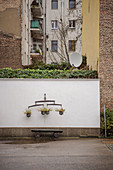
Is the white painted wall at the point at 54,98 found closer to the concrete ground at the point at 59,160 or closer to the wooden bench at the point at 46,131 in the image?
the wooden bench at the point at 46,131

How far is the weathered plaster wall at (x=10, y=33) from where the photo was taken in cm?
2761

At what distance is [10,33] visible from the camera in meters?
27.9

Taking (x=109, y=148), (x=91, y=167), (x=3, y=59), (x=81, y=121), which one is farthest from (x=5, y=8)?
(x=91, y=167)

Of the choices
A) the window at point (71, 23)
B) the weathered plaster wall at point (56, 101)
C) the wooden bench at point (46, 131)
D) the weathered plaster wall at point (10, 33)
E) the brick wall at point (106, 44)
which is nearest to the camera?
the wooden bench at point (46, 131)

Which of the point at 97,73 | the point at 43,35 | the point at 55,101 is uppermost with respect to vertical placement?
the point at 43,35

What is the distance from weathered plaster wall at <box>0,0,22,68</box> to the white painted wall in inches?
443

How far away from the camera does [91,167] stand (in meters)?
8.10

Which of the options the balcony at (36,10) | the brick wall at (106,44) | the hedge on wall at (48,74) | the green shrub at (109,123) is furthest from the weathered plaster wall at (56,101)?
the balcony at (36,10)

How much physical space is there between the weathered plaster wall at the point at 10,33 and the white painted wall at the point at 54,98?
1125 cm

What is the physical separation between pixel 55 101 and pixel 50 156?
22.6 feet

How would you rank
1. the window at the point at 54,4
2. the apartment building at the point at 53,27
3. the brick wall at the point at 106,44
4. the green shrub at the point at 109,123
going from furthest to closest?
the window at the point at 54,4 → the apartment building at the point at 53,27 → the brick wall at the point at 106,44 → the green shrub at the point at 109,123

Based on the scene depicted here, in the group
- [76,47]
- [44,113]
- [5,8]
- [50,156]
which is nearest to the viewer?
[50,156]

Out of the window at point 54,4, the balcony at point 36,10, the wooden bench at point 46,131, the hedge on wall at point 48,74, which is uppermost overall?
the window at point 54,4

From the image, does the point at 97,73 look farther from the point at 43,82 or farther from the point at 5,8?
the point at 5,8
